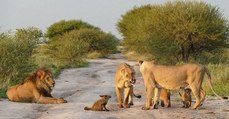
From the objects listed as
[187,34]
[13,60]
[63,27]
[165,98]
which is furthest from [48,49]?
[165,98]

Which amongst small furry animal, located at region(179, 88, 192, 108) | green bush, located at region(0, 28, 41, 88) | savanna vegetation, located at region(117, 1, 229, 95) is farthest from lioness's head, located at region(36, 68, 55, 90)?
savanna vegetation, located at region(117, 1, 229, 95)

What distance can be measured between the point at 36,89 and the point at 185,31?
17.3 m

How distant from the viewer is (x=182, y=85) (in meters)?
11.0

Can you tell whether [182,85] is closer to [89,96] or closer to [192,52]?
[89,96]

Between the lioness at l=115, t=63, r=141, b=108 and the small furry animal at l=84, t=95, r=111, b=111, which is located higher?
the lioness at l=115, t=63, r=141, b=108

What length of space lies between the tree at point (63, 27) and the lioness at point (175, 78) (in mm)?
41999

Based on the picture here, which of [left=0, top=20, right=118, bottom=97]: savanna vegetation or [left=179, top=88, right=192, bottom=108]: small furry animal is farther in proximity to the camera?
[left=0, top=20, right=118, bottom=97]: savanna vegetation

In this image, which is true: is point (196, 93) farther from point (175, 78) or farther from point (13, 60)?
point (13, 60)

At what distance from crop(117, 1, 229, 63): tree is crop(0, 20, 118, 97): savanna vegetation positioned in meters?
4.98

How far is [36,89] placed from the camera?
12.5 meters

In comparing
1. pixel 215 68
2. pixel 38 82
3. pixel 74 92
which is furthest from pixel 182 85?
pixel 215 68

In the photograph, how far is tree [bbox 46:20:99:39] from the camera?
175 feet

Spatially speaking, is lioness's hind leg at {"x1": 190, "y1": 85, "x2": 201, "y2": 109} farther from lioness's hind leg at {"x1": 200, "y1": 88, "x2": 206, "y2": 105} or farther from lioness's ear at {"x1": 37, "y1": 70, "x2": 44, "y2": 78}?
lioness's ear at {"x1": 37, "y1": 70, "x2": 44, "y2": 78}

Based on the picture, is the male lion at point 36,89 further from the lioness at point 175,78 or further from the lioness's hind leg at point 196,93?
the lioness's hind leg at point 196,93
